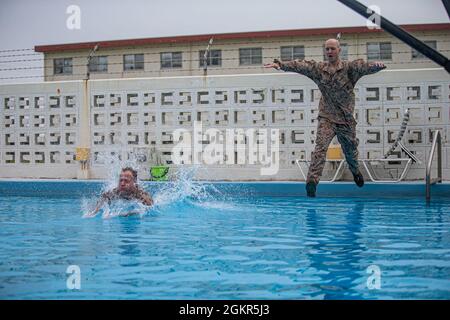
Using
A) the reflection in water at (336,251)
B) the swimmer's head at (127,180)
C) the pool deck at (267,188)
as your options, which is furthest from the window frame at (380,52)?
the swimmer's head at (127,180)

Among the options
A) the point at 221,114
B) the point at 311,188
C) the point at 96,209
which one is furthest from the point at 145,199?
the point at 221,114

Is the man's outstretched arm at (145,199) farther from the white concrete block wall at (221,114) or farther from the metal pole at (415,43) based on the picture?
the white concrete block wall at (221,114)

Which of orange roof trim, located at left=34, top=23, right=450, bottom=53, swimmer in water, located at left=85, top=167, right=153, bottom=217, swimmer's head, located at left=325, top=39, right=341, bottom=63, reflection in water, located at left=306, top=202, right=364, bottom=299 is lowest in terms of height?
reflection in water, located at left=306, top=202, right=364, bottom=299

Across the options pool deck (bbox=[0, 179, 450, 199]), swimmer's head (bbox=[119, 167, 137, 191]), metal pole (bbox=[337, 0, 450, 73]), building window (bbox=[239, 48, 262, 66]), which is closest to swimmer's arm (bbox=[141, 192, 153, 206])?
swimmer's head (bbox=[119, 167, 137, 191])

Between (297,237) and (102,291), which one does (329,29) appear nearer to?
(297,237)

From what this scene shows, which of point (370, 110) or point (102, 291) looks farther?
point (370, 110)

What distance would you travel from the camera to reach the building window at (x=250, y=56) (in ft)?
65.2

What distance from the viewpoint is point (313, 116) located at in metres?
11.7

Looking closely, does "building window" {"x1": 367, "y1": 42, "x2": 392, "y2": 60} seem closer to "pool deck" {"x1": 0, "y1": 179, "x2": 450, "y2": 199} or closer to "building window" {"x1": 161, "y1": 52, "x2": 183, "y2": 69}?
"building window" {"x1": 161, "y1": 52, "x2": 183, "y2": 69}

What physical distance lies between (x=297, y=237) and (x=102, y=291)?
246cm

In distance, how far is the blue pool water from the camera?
11.0ft

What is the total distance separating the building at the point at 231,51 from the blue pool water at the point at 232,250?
35.2 feet

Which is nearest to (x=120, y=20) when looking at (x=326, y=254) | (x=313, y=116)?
(x=313, y=116)

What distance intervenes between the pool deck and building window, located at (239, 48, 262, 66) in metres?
9.79
